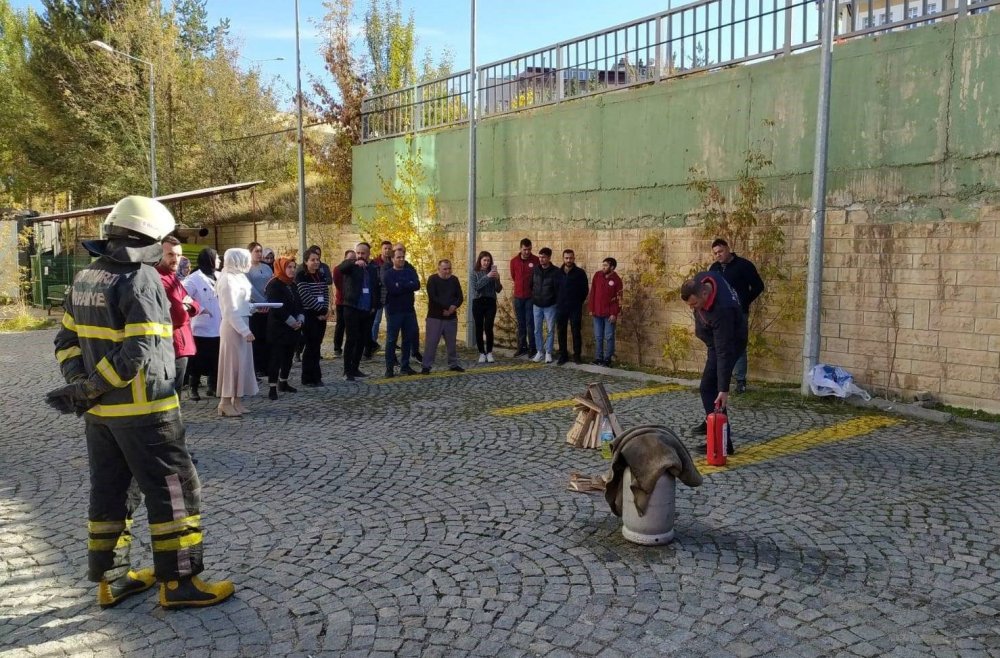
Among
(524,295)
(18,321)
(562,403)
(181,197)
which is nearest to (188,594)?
(562,403)

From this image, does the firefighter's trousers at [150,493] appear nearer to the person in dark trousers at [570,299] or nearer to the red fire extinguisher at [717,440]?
the red fire extinguisher at [717,440]

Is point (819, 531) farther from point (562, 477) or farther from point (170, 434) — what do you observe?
point (170, 434)

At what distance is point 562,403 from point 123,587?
19.8 ft

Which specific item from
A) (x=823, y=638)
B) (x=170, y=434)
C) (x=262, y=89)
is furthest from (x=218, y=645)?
(x=262, y=89)

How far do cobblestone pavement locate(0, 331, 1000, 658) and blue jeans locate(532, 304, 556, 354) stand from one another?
4.78m

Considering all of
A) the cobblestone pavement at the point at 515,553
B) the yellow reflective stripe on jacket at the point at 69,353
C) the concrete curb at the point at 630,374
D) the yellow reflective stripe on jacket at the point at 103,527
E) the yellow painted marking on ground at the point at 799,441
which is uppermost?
the yellow reflective stripe on jacket at the point at 69,353

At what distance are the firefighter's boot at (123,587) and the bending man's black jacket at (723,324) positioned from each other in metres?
4.61

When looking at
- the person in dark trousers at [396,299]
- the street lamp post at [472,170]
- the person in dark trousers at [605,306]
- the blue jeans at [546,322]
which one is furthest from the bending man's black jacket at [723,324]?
the street lamp post at [472,170]

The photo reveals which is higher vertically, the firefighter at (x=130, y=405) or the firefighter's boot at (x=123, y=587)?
the firefighter at (x=130, y=405)

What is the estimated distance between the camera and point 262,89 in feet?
106

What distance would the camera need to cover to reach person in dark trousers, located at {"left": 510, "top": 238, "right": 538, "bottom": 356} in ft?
43.9

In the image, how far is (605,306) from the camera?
12.2m

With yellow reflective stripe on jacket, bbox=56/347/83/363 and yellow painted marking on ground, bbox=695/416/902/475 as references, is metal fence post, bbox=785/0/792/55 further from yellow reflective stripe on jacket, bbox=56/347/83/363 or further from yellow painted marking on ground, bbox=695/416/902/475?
yellow reflective stripe on jacket, bbox=56/347/83/363

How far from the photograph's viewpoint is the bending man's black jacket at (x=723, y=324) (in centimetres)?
687
